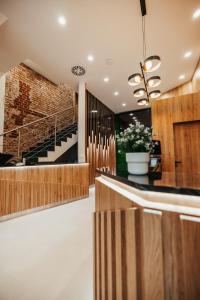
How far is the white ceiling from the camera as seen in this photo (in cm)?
317

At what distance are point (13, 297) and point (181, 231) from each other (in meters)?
1.71

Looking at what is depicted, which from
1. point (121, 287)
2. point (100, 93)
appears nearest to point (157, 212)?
point (121, 287)

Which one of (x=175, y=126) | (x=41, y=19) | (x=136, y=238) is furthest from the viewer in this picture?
(x=175, y=126)

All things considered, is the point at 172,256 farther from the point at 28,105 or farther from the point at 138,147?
the point at 28,105

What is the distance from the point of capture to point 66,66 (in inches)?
197

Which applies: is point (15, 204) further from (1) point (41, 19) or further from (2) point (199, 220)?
(1) point (41, 19)

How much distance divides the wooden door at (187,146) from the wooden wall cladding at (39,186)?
3370mm

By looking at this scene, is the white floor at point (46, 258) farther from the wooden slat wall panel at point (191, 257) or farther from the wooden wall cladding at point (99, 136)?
the wooden wall cladding at point (99, 136)

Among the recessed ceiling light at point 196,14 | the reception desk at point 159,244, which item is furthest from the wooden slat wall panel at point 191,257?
the recessed ceiling light at point 196,14

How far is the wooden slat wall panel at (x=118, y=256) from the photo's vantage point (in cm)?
83

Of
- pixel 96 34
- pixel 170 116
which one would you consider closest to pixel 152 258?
pixel 96 34

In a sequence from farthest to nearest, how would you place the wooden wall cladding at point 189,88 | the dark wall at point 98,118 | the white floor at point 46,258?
the dark wall at point 98,118 → the wooden wall cladding at point 189,88 → the white floor at point 46,258

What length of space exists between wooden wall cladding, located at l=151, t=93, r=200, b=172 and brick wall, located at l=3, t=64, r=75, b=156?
4.17 meters

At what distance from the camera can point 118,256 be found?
3.11 ft
